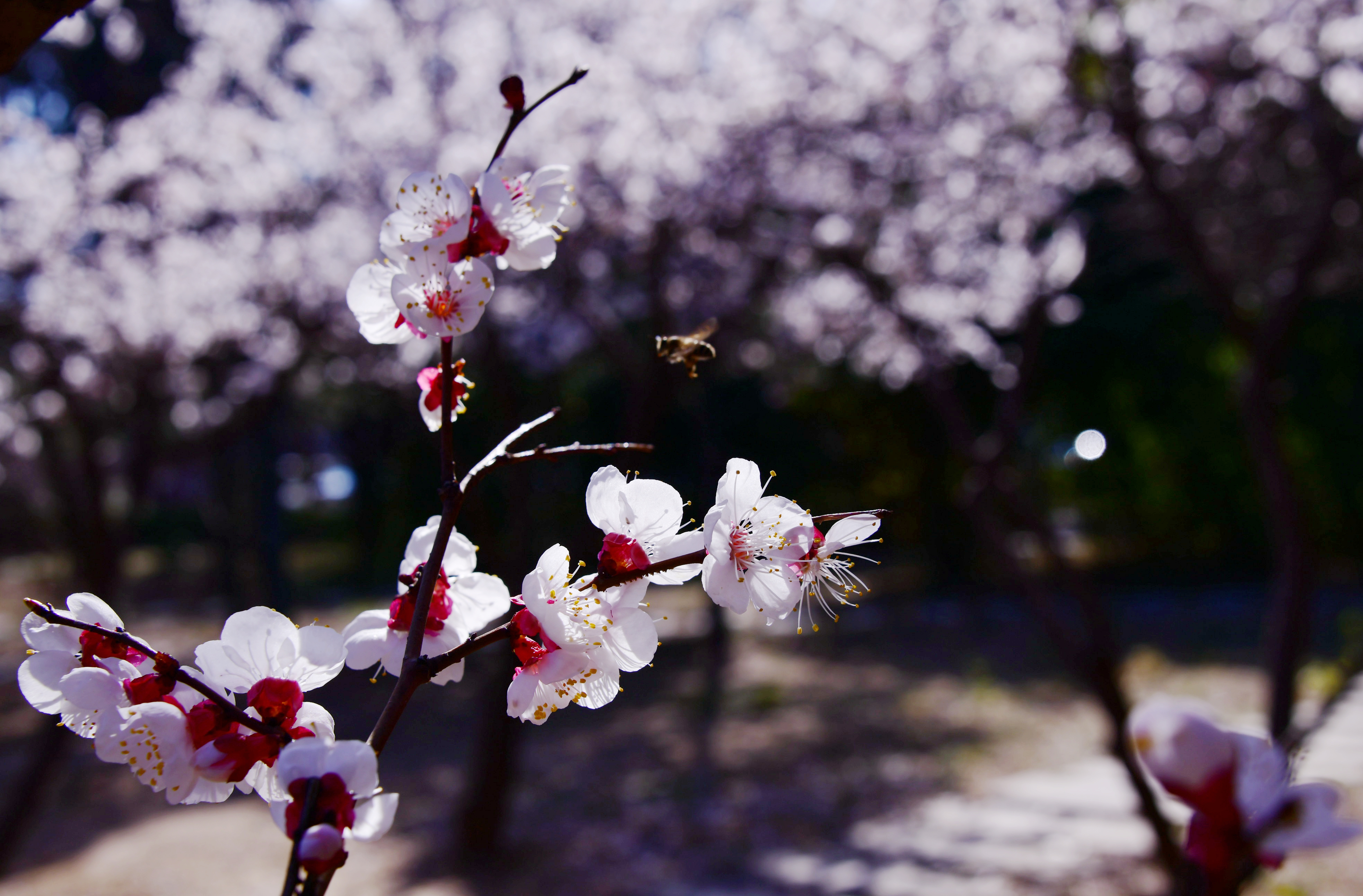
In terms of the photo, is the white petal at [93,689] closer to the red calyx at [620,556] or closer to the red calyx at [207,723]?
the red calyx at [207,723]

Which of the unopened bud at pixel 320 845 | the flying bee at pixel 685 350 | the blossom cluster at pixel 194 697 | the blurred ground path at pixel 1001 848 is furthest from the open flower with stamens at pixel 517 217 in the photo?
the blurred ground path at pixel 1001 848

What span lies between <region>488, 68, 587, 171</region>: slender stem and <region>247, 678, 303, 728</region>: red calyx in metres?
0.42

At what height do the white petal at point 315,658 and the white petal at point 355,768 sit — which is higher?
the white petal at point 315,658

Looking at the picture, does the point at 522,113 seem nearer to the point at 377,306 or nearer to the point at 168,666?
the point at 377,306

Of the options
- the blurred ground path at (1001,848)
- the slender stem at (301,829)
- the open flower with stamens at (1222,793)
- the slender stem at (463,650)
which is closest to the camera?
the open flower with stamens at (1222,793)

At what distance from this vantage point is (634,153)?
508 cm

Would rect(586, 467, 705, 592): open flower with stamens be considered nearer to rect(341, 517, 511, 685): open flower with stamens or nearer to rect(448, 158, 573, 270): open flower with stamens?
rect(341, 517, 511, 685): open flower with stamens

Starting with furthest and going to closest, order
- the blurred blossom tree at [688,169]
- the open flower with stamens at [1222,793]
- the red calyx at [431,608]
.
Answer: the blurred blossom tree at [688,169]
the red calyx at [431,608]
the open flower with stamens at [1222,793]

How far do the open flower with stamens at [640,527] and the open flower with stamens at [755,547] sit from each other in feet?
0.08

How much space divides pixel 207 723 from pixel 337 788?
16 centimetres

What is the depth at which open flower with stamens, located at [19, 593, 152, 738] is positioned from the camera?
641mm

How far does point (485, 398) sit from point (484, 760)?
5137 mm

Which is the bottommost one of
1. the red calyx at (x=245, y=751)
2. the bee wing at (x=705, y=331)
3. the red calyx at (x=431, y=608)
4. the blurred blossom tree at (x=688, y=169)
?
the red calyx at (x=245, y=751)

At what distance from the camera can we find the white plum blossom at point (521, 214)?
0.76 metres
